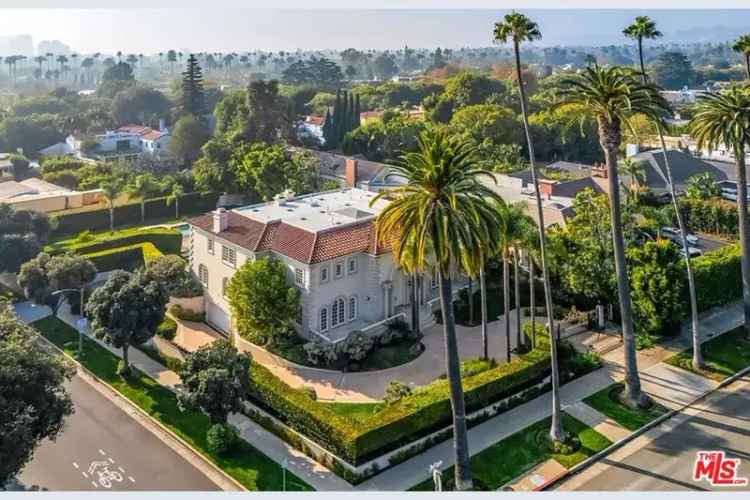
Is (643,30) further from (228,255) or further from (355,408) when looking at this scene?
(228,255)

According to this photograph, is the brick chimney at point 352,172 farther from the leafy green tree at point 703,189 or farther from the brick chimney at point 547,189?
the leafy green tree at point 703,189

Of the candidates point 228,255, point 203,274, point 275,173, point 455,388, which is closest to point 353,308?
point 228,255

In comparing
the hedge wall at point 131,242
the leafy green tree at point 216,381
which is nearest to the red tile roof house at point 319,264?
the leafy green tree at point 216,381

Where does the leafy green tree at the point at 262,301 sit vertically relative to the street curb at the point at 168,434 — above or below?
above

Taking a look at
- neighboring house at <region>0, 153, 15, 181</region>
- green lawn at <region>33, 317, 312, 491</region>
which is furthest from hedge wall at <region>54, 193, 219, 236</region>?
neighboring house at <region>0, 153, 15, 181</region>

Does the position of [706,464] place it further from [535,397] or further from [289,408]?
[289,408]
